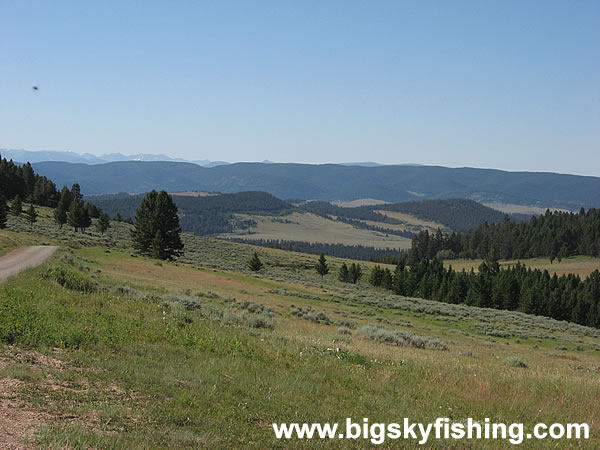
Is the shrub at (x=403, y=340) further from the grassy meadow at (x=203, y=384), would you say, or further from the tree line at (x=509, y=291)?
the tree line at (x=509, y=291)

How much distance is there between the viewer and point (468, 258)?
18425 cm

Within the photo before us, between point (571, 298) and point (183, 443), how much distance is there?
85.9 metres

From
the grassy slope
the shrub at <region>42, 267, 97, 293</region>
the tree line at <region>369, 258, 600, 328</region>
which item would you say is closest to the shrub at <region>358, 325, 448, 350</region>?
the shrub at <region>42, 267, 97, 293</region>

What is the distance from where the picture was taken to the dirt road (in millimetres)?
22312

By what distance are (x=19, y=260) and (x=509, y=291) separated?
78.7m

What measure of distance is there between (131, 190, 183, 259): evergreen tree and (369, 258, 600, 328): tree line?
155 feet

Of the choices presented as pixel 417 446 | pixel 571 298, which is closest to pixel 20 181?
pixel 571 298

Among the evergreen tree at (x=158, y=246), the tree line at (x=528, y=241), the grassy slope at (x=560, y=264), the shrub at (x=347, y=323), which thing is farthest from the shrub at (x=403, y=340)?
the tree line at (x=528, y=241)

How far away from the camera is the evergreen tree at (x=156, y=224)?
6138cm

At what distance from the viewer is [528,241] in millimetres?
176750

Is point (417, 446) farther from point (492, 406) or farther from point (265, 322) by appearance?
point (265, 322)

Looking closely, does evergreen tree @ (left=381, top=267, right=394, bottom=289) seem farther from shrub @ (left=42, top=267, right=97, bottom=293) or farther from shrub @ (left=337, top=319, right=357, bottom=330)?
shrub @ (left=42, top=267, right=97, bottom=293)

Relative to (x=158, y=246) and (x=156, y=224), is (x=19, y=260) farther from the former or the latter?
(x=156, y=224)

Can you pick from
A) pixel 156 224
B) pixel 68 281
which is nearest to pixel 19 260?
pixel 68 281
